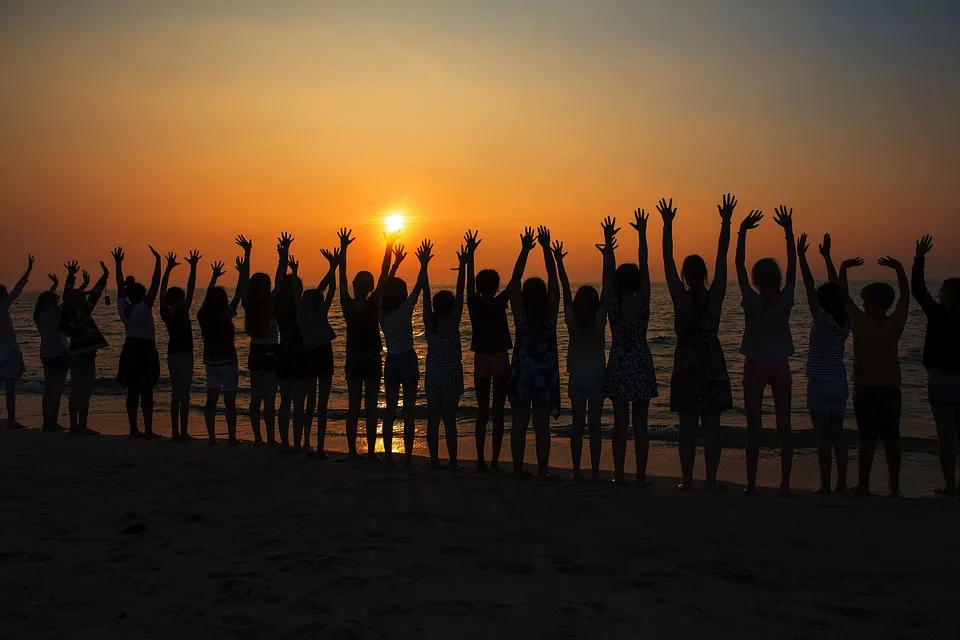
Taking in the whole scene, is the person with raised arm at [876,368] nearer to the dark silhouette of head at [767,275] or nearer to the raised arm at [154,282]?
the dark silhouette of head at [767,275]

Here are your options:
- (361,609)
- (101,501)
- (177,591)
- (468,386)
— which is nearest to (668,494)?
(361,609)

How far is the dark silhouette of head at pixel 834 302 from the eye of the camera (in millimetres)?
7766

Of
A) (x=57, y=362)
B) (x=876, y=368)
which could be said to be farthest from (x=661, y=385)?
(x=57, y=362)

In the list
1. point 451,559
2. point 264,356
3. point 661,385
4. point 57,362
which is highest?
point 264,356

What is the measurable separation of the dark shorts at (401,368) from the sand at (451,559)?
1.18m

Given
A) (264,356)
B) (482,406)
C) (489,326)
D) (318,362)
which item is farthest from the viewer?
(264,356)

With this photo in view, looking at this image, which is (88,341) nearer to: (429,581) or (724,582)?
(429,581)

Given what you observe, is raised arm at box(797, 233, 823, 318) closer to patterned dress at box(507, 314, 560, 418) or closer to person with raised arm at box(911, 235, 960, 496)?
person with raised arm at box(911, 235, 960, 496)

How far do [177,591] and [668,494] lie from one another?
481 centimetres

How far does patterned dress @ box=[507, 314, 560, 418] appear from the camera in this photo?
26.8 feet

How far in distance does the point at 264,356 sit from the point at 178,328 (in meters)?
1.48

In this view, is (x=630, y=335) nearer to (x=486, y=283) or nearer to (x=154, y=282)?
(x=486, y=283)

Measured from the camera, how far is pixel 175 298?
34.6 feet

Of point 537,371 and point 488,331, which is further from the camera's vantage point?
point 488,331
